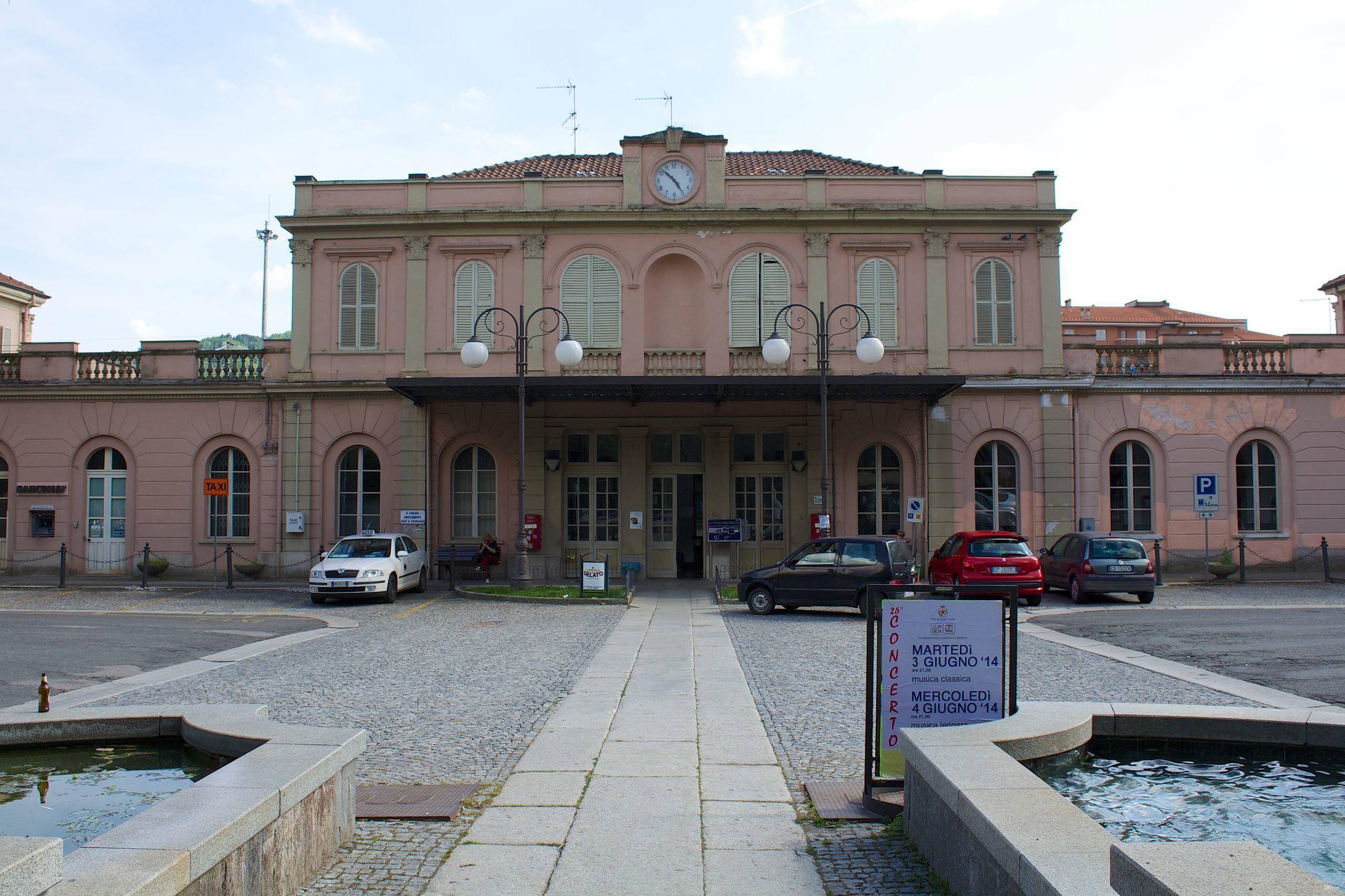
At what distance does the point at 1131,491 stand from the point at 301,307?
2248 centimetres

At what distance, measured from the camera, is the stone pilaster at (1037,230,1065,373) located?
2558cm

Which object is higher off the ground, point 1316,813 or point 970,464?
point 970,464

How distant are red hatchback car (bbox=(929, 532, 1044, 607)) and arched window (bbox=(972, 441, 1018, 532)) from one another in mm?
5507

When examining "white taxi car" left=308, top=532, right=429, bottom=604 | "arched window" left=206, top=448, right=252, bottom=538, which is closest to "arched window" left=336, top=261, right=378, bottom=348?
"arched window" left=206, top=448, right=252, bottom=538

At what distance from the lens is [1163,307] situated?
248ft

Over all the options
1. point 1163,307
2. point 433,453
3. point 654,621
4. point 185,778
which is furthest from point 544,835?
point 1163,307

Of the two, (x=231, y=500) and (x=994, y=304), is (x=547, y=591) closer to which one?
(x=231, y=500)

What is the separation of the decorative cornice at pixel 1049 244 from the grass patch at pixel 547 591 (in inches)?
558

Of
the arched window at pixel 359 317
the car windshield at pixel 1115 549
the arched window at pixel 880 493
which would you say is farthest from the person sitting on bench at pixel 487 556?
the car windshield at pixel 1115 549

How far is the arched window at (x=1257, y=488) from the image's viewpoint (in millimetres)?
25906

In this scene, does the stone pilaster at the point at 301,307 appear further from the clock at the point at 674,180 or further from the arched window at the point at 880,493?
the arched window at the point at 880,493

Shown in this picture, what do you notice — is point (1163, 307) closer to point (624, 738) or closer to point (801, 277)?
point (801, 277)

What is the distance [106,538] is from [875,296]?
850 inches

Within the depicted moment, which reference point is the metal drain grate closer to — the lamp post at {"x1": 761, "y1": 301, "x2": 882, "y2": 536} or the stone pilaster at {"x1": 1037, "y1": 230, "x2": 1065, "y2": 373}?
the lamp post at {"x1": 761, "y1": 301, "x2": 882, "y2": 536}
